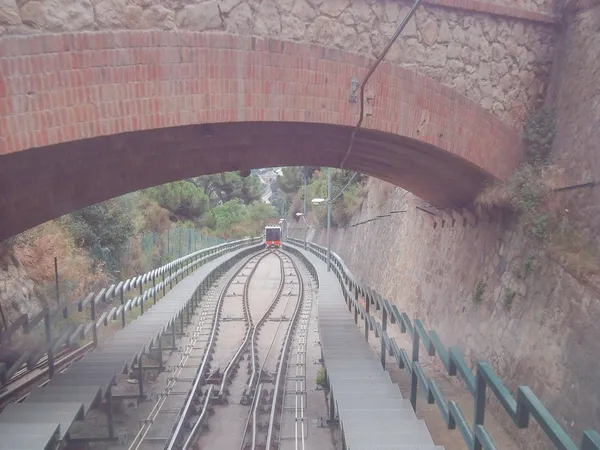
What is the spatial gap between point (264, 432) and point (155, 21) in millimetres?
5865

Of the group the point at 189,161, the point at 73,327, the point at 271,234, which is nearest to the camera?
the point at 189,161

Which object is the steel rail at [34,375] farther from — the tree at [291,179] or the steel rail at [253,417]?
the tree at [291,179]

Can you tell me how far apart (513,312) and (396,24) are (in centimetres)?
397

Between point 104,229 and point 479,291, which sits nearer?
point 479,291

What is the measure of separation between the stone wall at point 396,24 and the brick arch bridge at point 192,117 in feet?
0.58

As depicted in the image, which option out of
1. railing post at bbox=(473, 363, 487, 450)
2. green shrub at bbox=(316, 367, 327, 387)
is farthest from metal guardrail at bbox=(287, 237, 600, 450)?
green shrub at bbox=(316, 367, 327, 387)

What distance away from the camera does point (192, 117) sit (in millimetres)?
4523

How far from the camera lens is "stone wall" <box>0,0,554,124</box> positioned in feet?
13.7

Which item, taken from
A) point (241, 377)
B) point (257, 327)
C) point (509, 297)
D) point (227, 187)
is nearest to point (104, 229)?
point (257, 327)

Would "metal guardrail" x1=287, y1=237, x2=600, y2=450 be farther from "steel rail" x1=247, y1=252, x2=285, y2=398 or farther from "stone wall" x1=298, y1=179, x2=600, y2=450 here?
"steel rail" x1=247, y1=252, x2=285, y2=398

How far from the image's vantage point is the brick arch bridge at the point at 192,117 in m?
3.92

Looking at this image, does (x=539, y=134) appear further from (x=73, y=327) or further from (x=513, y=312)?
(x=73, y=327)

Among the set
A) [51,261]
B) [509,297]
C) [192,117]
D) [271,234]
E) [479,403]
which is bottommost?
[479,403]

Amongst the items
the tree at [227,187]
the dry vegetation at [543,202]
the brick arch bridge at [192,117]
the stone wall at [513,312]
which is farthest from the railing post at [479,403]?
the tree at [227,187]
